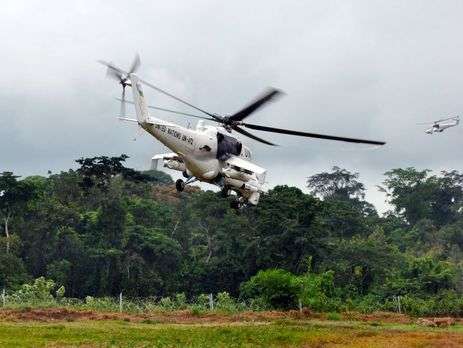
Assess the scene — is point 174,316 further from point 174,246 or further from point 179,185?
point 174,246

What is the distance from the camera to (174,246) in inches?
2603

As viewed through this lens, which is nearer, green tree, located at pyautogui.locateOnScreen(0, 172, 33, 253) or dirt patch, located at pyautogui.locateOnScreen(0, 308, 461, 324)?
dirt patch, located at pyautogui.locateOnScreen(0, 308, 461, 324)

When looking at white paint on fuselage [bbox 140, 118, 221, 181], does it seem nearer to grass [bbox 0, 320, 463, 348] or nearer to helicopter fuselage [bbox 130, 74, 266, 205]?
helicopter fuselage [bbox 130, 74, 266, 205]

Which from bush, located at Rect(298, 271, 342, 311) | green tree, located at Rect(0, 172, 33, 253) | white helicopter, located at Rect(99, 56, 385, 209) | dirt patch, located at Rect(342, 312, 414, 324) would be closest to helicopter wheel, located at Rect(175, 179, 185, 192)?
white helicopter, located at Rect(99, 56, 385, 209)

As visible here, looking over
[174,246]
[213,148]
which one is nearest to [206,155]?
[213,148]

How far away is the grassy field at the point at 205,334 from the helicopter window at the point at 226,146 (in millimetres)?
6288

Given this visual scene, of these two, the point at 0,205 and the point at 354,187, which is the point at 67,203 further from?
the point at 354,187

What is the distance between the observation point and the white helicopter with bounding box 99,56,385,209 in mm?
31797

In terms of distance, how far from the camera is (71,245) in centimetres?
6425

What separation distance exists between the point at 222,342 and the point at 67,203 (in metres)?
47.2

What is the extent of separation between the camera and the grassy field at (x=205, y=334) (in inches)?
1016

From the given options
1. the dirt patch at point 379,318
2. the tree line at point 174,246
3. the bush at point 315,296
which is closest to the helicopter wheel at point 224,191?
the dirt patch at point 379,318

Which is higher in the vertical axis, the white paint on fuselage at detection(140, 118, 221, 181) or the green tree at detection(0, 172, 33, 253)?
the green tree at detection(0, 172, 33, 253)

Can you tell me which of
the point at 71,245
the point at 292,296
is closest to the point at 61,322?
the point at 292,296
